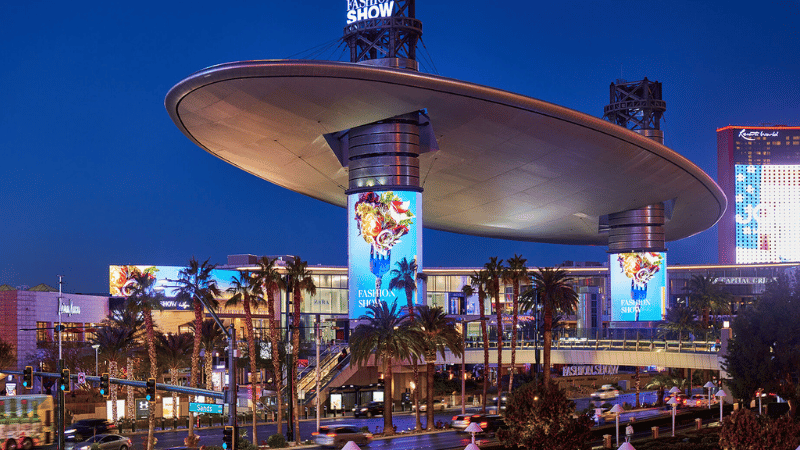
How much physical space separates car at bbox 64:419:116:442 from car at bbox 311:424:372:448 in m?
14.2

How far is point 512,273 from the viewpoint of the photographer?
78.2m

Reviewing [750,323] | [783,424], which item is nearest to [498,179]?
[750,323]

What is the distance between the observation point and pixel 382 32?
6950 centimetres

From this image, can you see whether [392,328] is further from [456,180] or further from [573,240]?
[573,240]

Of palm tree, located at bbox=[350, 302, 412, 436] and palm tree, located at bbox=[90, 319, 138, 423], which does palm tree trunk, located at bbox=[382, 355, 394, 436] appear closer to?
palm tree, located at bbox=[350, 302, 412, 436]

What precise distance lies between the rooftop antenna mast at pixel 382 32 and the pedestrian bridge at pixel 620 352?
25472 millimetres

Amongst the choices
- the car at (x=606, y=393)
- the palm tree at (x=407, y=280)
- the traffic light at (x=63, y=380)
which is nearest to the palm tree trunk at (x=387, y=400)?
the palm tree at (x=407, y=280)

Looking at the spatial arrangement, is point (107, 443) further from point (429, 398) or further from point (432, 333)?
point (432, 333)

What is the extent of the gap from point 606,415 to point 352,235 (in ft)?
76.2

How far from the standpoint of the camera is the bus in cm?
4650

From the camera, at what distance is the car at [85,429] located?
5784cm

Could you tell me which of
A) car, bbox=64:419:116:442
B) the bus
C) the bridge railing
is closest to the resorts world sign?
car, bbox=64:419:116:442

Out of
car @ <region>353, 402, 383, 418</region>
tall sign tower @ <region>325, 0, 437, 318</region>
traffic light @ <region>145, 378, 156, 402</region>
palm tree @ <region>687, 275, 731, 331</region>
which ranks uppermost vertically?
tall sign tower @ <region>325, 0, 437, 318</region>

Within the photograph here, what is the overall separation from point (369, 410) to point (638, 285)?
4181 cm
